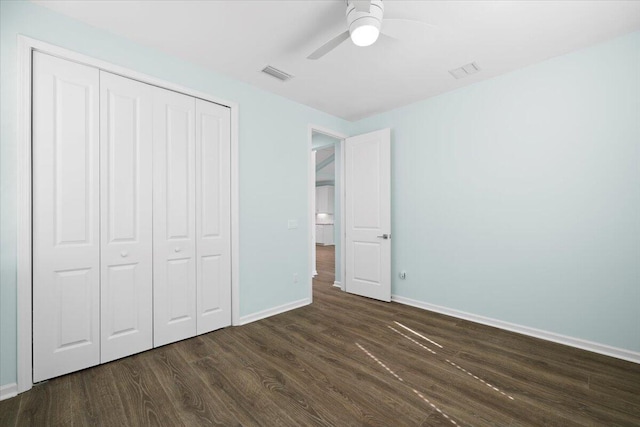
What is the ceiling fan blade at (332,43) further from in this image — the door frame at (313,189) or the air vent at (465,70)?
the door frame at (313,189)

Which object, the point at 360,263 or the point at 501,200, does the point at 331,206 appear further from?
the point at 501,200

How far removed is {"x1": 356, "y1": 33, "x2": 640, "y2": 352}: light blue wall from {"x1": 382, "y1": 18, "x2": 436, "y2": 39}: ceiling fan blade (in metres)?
1.76

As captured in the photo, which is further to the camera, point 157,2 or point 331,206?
point 331,206

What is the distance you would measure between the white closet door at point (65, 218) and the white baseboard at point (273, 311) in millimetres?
1354

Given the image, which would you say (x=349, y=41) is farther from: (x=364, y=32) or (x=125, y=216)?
(x=125, y=216)

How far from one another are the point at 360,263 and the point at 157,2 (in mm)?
3724

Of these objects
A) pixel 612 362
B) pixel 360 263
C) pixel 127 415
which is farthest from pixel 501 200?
pixel 127 415

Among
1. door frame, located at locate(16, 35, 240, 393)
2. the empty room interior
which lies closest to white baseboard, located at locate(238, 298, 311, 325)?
the empty room interior

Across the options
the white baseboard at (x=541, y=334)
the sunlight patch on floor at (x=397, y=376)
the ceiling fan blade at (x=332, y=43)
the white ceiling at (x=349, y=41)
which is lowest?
the sunlight patch on floor at (x=397, y=376)

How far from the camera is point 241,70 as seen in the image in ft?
9.86

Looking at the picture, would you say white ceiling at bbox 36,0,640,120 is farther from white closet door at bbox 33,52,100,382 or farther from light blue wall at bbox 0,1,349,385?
white closet door at bbox 33,52,100,382

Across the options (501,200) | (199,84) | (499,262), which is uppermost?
(199,84)

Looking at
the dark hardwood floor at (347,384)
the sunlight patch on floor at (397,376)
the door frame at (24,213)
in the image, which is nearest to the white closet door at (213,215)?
the dark hardwood floor at (347,384)

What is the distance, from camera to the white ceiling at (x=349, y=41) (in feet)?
6.81
